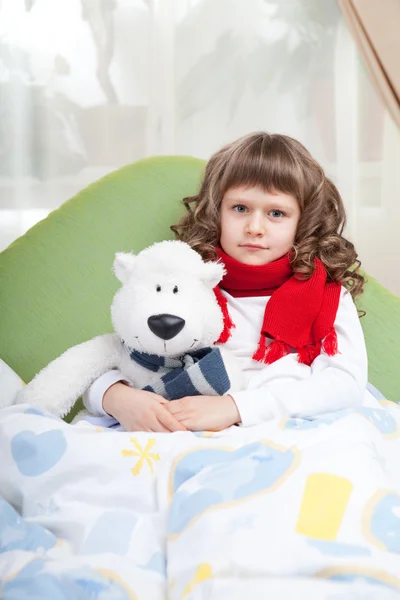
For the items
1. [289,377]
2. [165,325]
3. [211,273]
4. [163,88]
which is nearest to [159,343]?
[165,325]

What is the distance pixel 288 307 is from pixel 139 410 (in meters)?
0.33

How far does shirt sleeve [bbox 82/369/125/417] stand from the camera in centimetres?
120

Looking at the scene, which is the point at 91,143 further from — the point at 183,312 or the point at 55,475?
the point at 55,475

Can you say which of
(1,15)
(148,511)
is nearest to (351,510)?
(148,511)

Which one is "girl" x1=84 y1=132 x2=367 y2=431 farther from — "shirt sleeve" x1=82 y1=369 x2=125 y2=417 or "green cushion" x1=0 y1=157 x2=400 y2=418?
"green cushion" x1=0 y1=157 x2=400 y2=418

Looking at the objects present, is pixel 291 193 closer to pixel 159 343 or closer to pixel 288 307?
pixel 288 307

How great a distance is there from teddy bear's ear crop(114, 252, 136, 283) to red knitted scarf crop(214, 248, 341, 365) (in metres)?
0.20

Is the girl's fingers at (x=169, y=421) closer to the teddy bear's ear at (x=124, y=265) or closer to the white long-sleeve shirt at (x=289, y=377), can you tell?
the white long-sleeve shirt at (x=289, y=377)

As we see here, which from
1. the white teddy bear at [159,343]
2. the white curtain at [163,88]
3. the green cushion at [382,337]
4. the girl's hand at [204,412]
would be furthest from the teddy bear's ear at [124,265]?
the white curtain at [163,88]

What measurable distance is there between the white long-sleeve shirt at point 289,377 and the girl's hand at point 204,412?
2cm

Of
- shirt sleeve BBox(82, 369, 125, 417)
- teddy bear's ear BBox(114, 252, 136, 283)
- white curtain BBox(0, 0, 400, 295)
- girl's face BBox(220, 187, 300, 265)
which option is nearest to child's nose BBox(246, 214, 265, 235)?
girl's face BBox(220, 187, 300, 265)

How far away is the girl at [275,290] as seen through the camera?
1155mm

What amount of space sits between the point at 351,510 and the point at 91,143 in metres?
2.03

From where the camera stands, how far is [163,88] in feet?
8.62
